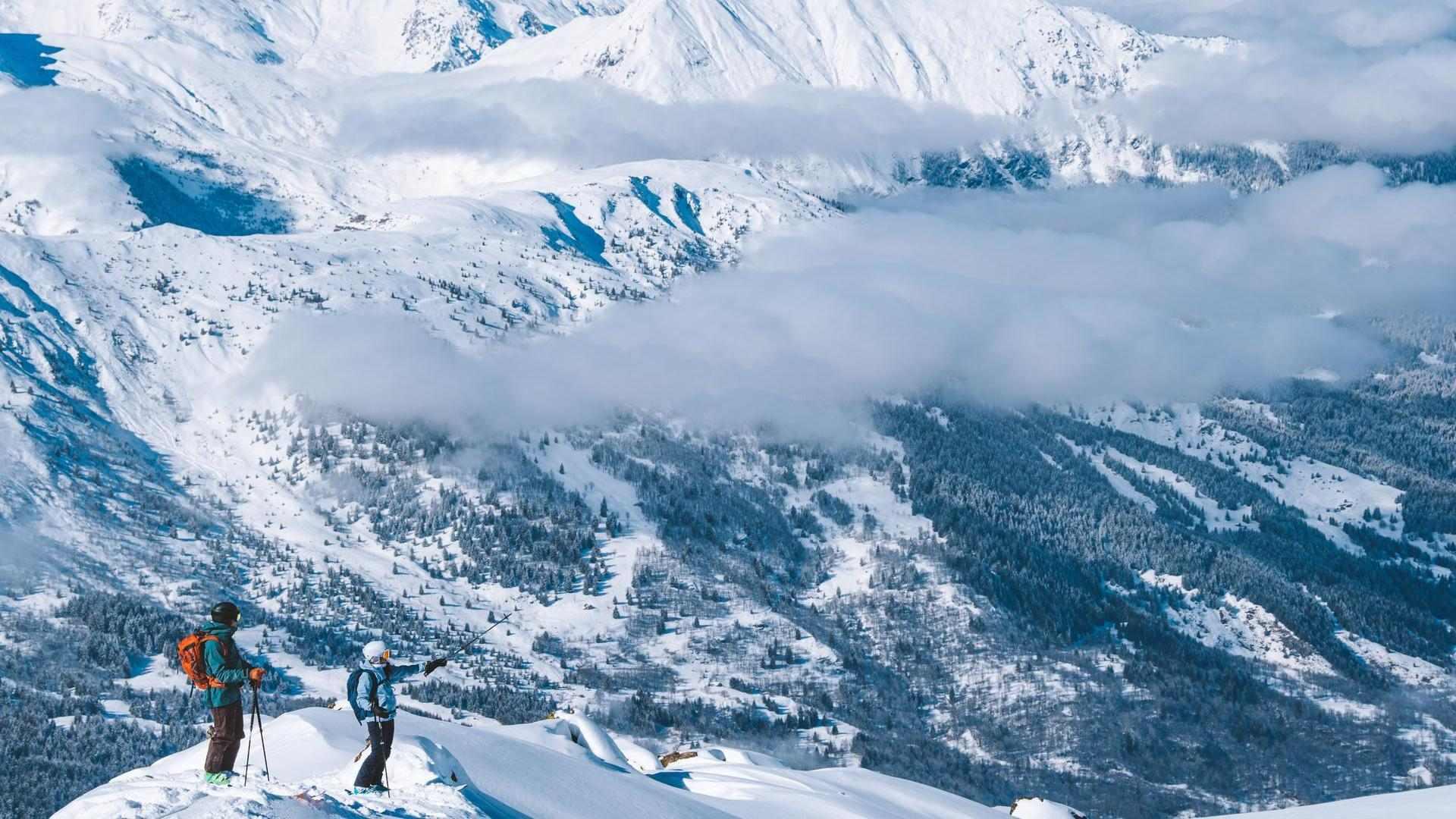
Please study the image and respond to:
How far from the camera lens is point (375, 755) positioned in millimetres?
43781

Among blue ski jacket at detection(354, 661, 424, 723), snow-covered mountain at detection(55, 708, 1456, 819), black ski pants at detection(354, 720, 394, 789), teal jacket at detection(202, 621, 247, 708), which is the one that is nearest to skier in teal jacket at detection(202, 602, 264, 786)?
teal jacket at detection(202, 621, 247, 708)

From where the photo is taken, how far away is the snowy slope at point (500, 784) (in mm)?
40250

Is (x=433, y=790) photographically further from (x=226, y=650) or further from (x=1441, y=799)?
(x=1441, y=799)

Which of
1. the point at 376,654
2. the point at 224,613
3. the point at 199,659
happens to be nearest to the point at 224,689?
the point at 199,659

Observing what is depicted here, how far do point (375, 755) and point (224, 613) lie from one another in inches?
244

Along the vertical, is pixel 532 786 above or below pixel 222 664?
below

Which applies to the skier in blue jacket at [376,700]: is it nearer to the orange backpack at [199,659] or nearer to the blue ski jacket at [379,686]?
the blue ski jacket at [379,686]

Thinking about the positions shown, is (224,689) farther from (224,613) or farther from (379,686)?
(379,686)

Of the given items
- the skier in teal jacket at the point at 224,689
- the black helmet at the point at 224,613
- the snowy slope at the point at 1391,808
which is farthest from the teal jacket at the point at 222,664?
the snowy slope at the point at 1391,808

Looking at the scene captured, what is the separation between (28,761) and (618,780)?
157023 millimetres

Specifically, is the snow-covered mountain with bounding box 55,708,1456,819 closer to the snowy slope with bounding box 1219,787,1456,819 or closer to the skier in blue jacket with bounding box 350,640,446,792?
the snowy slope with bounding box 1219,787,1456,819

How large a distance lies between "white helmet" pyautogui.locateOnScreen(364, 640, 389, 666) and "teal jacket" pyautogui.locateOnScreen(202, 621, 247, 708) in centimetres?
332

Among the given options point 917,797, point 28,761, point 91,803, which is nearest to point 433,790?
point 91,803

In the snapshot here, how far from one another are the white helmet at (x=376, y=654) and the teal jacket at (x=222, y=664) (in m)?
3.32
